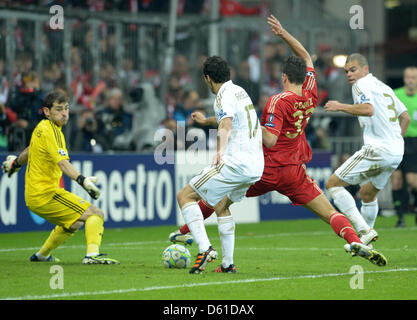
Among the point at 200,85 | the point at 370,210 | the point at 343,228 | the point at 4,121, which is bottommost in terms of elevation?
the point at 370,210

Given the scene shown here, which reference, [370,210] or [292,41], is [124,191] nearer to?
[370,210]

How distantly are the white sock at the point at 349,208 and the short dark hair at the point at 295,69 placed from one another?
1.91m

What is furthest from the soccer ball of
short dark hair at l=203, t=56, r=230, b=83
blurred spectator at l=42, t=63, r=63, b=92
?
blurred spectator at l=42, t=63, r=63, b=92

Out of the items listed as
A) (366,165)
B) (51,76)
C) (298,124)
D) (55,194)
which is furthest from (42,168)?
(51,76)

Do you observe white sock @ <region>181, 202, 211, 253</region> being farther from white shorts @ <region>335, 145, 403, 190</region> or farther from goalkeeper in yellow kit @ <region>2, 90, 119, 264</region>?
white shorts @ <region>335, 145, 403, 190</region>

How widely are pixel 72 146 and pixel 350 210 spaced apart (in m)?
6.52

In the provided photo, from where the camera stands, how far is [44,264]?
9.51 m

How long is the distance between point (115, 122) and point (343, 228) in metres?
8.26

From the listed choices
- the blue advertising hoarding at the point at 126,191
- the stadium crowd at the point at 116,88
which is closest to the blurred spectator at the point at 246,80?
the stadium crowd at the point at 116,88

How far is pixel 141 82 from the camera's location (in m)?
17.8

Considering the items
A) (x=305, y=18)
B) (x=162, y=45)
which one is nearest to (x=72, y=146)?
(x=162, y=45)

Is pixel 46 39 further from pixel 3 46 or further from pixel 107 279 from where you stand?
pixel 107 279

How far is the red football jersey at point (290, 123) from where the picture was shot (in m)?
8.88

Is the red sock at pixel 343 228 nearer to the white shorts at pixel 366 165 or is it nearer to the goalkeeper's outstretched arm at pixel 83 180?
the white shorts at pixel 366 165
